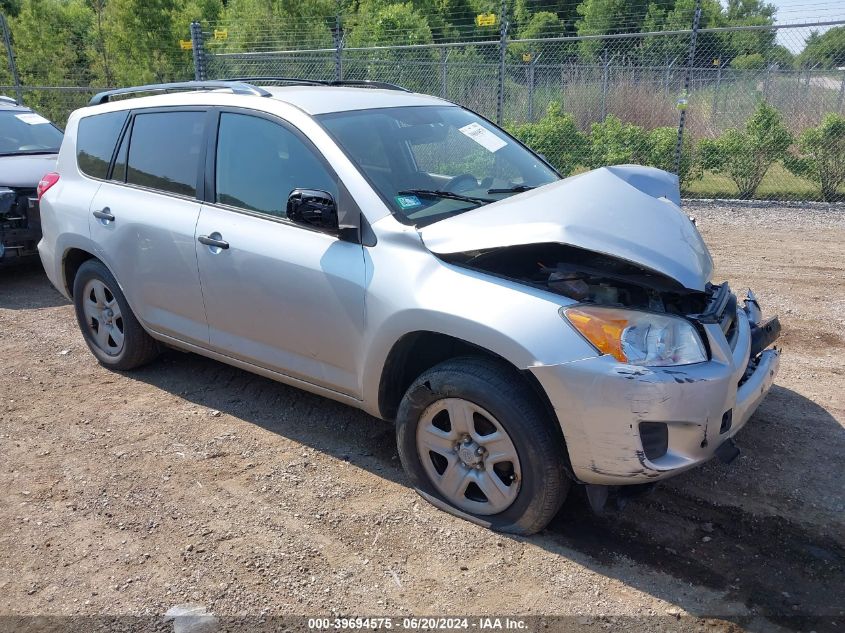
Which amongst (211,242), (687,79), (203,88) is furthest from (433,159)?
(687,79)

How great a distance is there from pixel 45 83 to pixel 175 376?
56.7 feet

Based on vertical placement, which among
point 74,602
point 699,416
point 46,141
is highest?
point 46,141

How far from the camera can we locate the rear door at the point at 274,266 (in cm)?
347

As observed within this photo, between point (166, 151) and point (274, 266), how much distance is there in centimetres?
130

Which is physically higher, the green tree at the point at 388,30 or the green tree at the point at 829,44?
the green tree at the point at 388,30

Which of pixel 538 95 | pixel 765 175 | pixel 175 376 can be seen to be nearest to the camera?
pixel 175 376

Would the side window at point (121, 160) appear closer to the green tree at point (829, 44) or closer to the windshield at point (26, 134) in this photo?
the windshield at point (26, 134)

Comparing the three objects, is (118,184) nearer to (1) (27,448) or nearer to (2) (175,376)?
(2) (175,376)

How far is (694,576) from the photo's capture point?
2914 millimetres

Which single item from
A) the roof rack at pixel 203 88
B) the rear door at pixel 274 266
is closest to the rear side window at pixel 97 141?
the roof rack at pixel 203 88

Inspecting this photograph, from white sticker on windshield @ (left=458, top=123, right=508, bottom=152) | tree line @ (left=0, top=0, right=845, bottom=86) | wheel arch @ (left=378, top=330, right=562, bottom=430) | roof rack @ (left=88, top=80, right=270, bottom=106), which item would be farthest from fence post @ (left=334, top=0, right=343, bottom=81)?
wheel arch @ (left=378, top=330, right=562, bottom=430)

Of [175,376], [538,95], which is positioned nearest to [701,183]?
[538,95]

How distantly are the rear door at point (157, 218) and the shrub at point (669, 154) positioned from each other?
8386 millimetres

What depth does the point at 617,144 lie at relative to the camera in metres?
11.3
